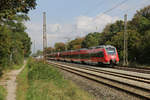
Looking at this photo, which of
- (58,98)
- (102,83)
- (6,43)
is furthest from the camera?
(6,43)

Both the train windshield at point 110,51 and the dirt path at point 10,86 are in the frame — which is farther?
the train windshield at point 110,51

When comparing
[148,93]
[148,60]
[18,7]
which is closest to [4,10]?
[18,7]

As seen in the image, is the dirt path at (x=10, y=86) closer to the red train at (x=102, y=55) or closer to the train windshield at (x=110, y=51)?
the red train at (x=102, y=55)

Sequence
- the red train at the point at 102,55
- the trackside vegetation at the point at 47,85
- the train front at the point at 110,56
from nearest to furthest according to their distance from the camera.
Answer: the trackside vegetation at the point at 47,85 < the train front at the point at 110,56 < the red train at the point at 102,55

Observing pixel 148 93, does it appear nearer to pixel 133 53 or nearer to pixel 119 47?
pixel 133 53

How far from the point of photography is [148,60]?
2675 cm

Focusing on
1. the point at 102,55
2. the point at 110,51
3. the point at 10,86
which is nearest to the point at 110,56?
the point at 110,51

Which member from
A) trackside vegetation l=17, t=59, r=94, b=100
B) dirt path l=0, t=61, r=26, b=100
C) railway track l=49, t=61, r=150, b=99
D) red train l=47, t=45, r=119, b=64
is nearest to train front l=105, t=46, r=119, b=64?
red train l=47, t=45, r=119, b=64

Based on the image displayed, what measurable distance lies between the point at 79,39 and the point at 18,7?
8331cm

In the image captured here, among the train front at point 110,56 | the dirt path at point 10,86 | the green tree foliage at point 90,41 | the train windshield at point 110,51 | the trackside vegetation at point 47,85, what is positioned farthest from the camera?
the green tree foliage at point 90,41

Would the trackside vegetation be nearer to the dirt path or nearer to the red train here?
the dirt path

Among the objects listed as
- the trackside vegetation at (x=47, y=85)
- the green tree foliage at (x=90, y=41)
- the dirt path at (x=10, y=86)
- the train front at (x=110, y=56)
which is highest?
the green tree foliage at (x=90, y=41)

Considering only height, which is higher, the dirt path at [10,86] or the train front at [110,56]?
the train front at [110,56]

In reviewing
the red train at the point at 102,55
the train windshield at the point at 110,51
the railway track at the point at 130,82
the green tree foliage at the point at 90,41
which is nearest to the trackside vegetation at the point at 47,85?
the railway track at the point at 130,82
